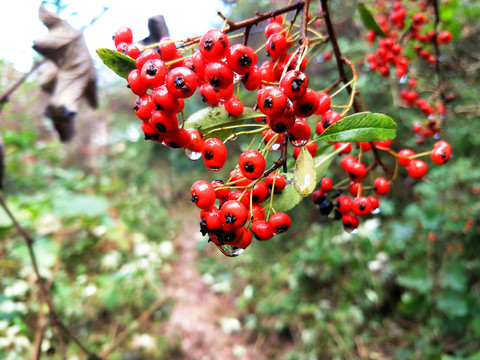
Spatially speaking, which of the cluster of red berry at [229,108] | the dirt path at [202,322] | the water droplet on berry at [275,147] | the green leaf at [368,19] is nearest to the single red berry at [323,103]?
the cluster of red berry at [229,108]

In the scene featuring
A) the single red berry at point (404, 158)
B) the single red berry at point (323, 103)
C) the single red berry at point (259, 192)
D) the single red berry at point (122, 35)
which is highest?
the single red berry at point (122, 35)

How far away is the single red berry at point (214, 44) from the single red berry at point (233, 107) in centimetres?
13

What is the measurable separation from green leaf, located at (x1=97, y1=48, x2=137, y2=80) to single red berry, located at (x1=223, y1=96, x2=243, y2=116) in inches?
9.0

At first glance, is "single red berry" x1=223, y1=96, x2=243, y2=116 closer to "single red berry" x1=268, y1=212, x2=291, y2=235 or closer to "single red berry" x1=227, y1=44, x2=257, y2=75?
"single red berry" x1=227, y1=44, x2=257, y2=75

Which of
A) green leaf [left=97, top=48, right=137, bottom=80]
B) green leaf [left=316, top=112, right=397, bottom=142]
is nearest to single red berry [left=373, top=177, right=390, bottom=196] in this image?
green leaf [left=316, top=112, right=397, bottom=142]

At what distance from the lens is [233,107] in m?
0.72

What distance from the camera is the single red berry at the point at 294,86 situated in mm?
525

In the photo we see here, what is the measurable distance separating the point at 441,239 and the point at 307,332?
60.7 inches

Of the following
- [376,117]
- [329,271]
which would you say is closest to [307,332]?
[329,271]

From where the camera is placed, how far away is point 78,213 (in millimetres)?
3121

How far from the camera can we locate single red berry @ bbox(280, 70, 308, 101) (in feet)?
1.72

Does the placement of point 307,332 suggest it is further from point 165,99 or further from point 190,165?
point 190,165

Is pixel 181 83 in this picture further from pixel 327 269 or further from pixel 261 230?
pixel 327 269

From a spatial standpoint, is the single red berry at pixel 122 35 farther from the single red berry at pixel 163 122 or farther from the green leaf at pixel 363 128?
the green leaf at pixel 363 128
